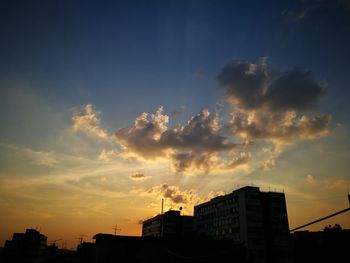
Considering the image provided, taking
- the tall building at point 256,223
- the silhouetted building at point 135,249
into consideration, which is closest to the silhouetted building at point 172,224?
the tall building at point 256,223

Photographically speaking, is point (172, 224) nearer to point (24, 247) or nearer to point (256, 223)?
point (256, 223)

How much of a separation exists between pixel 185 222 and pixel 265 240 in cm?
3561

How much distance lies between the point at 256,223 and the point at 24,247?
9724 centimetres

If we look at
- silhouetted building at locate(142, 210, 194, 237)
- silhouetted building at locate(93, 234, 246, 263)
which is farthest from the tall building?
silhouetted building at locate(93, 234, 246, 263)

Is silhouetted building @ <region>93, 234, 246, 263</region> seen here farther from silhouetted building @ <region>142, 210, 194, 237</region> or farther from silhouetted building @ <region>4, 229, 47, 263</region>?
silhouetted building @ <region>4, 229, 47, 263</region>

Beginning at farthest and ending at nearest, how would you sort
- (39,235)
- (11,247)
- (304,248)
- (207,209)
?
1. (39,235)
2. (11,247)
3. (207,209)
4. (304,248)

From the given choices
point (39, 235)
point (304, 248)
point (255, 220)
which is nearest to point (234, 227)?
point (255, 220)

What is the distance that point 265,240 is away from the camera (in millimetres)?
72375

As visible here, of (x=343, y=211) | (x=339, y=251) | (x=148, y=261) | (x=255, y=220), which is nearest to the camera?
(x=343, y=211)

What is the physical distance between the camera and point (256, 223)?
71688 millimetres

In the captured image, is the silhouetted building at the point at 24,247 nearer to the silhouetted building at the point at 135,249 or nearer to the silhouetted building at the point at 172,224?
the silhouetted building at the point at 172,224

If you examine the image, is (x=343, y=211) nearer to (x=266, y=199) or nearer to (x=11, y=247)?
(x=266, y=199)

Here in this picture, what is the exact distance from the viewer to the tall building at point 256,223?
2766 inches

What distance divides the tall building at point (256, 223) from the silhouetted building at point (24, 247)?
80.6m
